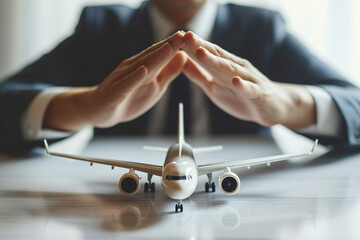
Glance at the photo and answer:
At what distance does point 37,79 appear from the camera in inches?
25.0

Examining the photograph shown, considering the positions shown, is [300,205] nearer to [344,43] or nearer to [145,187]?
[145,187]

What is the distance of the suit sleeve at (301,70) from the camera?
21.5 inches

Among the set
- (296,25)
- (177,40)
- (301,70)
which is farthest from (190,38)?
(296,25)

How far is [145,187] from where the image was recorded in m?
0.36

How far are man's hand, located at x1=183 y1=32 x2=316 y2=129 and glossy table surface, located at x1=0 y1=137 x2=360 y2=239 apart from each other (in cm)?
7

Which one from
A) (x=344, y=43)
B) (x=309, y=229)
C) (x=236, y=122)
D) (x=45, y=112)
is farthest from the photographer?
(x=344, y=43)

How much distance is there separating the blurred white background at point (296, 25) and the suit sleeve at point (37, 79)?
31 cm

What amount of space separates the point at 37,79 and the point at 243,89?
0.42 meters

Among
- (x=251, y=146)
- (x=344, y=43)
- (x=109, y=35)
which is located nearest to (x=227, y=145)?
(x=251, y=146)

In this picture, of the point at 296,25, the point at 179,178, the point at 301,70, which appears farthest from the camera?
the point at 296,25

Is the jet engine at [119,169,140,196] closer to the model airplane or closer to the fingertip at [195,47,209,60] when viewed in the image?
the model airplane

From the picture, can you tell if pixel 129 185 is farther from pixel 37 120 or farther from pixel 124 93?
pixel 37 120

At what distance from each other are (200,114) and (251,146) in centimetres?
11

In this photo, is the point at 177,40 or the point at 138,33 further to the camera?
the point at 138,33
